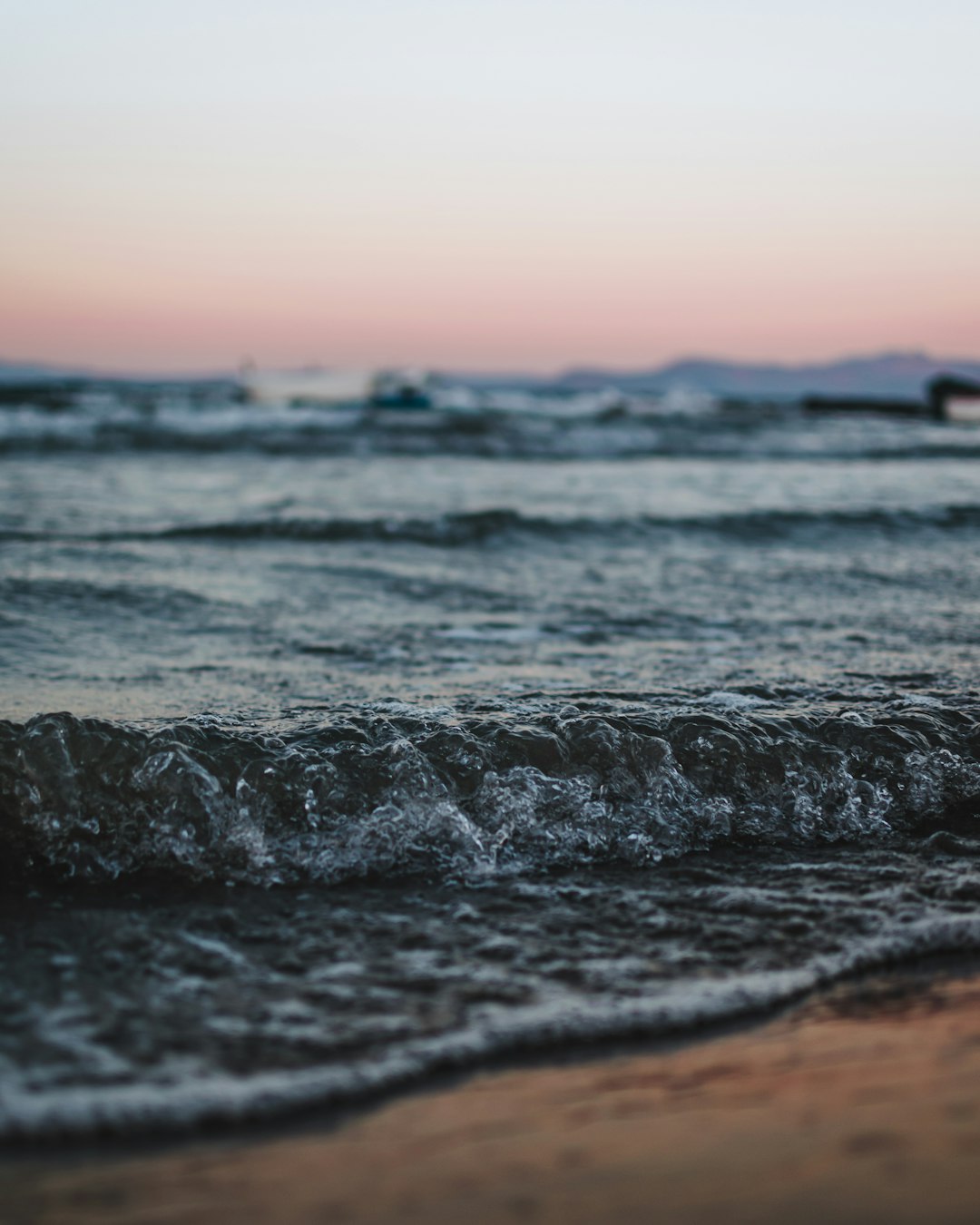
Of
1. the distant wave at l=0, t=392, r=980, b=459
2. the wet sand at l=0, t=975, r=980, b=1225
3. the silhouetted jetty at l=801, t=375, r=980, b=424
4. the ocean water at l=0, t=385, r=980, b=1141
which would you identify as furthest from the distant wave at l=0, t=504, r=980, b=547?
the silhouetted jetty at l=801, t=375, r=980, b=424

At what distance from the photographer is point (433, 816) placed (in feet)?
9.17

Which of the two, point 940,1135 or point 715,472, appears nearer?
point 940,1135

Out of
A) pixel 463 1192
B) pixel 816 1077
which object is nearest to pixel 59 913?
pixel 463 1192

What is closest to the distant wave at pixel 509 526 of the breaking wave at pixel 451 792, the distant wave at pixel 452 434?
the breaking wave at pixel 451 792

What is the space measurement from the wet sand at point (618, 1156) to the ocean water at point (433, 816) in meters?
0.11

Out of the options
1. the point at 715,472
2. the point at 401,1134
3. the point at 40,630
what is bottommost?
the point at 401,1134

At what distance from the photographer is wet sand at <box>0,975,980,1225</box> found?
1452mm

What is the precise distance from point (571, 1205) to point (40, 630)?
12.7 feet

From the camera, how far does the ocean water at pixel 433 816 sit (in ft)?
6.40

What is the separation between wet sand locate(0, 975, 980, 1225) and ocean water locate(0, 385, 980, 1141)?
0.37 feet

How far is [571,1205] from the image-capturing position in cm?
145

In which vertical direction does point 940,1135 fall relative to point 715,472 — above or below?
below

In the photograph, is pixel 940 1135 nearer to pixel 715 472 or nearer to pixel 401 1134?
pixel 401 1134

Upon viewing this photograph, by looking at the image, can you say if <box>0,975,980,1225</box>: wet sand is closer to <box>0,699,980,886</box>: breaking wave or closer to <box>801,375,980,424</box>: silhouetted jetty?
<box>0,699,980,886</box>: breaking wave
